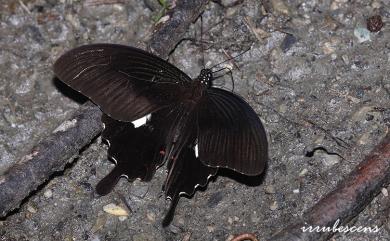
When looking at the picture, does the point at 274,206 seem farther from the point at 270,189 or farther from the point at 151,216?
the point at 151,216

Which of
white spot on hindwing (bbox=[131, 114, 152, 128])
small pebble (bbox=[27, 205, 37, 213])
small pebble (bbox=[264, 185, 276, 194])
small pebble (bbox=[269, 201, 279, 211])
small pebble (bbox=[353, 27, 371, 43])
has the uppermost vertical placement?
small pebble (bbox=[353, 27, 371, 43])

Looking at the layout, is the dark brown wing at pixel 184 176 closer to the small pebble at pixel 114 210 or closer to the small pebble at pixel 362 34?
the small pebble at pixel 114 210

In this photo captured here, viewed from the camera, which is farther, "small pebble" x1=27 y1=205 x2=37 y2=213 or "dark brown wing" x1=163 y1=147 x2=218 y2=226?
Result: "small pebble" x1=27 y1=205 x2=37 y2=213

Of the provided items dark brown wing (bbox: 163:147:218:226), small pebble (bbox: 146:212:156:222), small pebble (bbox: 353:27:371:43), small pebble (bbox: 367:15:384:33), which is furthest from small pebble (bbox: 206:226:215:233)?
small pebble (bbox: 367:15:384:33)

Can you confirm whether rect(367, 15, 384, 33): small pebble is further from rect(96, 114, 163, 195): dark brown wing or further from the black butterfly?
rect(96, 114, 163, 195): dark brown wing

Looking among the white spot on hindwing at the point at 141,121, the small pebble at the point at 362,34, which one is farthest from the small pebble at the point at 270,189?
the small pebble at the point at 362,34

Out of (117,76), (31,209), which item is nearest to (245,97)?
(117,76)

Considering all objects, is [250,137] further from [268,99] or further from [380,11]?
[380,11]

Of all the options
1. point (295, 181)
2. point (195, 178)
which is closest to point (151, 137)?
point (195, 178)
